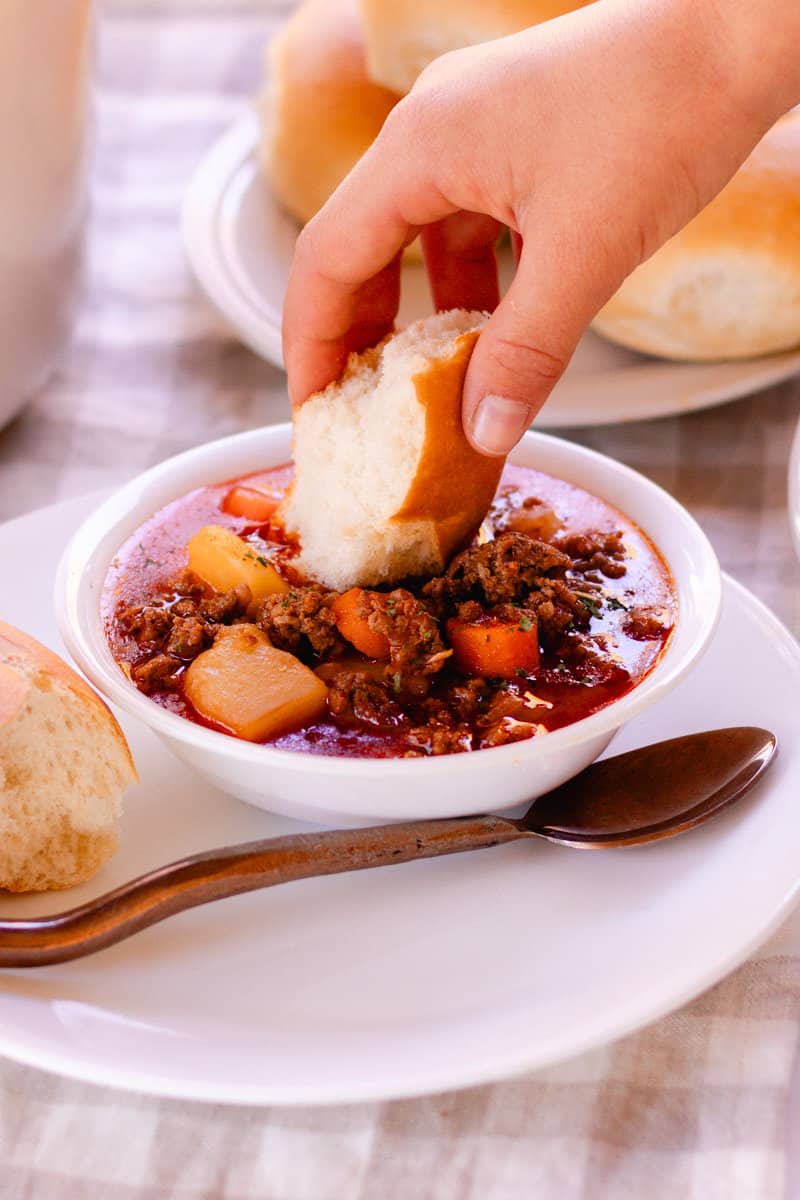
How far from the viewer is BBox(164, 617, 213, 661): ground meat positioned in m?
2.22

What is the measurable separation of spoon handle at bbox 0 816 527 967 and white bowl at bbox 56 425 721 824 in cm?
6

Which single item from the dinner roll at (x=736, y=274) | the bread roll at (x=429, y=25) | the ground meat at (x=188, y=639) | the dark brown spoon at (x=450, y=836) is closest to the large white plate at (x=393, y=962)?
the dark brown spoon at (x=450, y=836)

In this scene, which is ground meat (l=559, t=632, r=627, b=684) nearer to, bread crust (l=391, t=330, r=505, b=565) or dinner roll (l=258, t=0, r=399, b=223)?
bread crust (l=391, t=330, r=505, b=565)

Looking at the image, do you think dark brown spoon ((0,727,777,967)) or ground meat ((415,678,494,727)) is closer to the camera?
dark brown spoon ((0,727,777,967))

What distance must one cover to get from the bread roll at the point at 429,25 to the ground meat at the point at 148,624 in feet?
6.98

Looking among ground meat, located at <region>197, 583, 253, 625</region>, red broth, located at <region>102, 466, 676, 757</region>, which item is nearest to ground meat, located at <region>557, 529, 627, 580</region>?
red broth, located at <region>102, 466, 676, 757</region>

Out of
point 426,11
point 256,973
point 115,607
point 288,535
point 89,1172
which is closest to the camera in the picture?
point 89,1172

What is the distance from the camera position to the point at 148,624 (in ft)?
7.50

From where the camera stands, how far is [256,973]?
1925mm

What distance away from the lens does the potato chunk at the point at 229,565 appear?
93.5 inches

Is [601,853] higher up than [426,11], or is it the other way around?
[426,11]

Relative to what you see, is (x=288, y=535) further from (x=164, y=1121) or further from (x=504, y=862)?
(x=164, y=1121)

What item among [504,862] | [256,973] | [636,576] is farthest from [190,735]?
[636,576]

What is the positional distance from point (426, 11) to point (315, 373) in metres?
1.66
